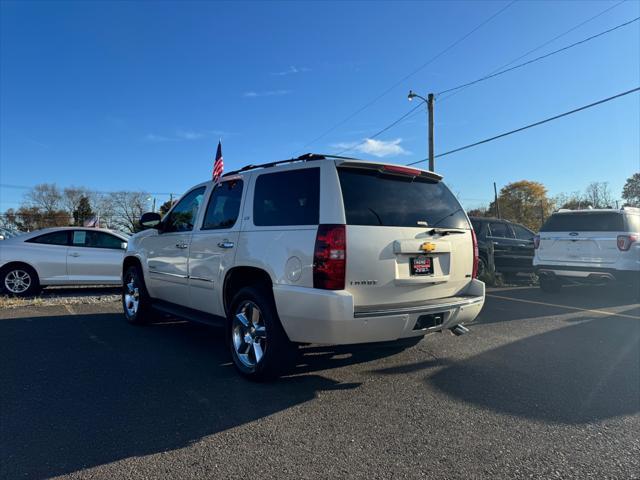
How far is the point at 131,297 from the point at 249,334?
3.48m

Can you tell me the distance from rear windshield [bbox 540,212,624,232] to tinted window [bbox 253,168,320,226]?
763 centimetres

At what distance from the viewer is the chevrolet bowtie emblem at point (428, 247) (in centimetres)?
381

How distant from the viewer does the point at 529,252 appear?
1273 cm

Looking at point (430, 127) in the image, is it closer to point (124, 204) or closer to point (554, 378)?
point (554, 378)

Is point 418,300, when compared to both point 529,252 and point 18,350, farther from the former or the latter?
point 529,252

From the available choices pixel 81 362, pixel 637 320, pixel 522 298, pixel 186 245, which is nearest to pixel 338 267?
pixel 186 245

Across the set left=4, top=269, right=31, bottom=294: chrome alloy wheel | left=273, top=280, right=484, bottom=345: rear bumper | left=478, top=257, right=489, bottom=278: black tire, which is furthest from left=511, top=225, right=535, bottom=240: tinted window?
left=4, top=269, right=31, bottom=294: chrome alloy wheel

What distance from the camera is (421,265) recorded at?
3828mm

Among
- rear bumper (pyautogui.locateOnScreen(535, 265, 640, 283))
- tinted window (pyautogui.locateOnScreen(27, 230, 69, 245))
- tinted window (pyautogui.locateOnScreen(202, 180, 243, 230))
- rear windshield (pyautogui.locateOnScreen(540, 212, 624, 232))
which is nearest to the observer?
tinted window (pyautogui.locateOnScreen(202, 180, 243, 230))

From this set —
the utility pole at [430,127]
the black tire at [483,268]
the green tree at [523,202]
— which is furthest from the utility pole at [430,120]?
the green tree at [523,202]

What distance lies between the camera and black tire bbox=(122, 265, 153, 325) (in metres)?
6.28

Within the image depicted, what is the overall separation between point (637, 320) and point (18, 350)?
29.2ft

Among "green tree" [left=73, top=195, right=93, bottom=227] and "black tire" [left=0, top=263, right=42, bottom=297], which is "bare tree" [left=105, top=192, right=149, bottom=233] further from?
"black tire" [left=0, top=263, right=42, bottom=297]

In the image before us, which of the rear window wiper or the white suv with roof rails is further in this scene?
the white suv with roof rails
